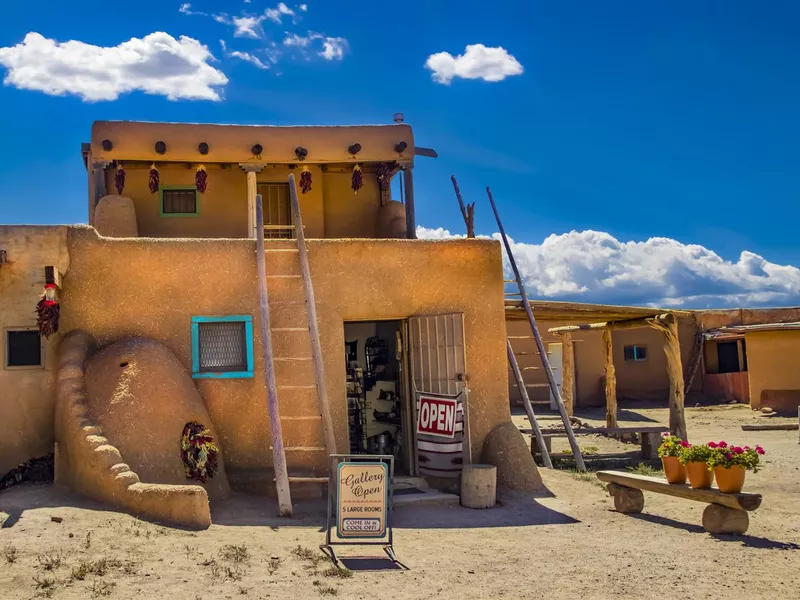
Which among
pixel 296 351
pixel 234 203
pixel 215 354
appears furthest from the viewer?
pixel 234 203

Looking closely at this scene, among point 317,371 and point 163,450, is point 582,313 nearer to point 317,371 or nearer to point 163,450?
point 317,371

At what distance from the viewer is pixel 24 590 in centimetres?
628

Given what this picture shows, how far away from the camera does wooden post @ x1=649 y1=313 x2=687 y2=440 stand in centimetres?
1538

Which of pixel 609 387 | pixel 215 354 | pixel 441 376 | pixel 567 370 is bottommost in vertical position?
pixel 609 387

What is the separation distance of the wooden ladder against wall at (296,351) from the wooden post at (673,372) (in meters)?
7.44

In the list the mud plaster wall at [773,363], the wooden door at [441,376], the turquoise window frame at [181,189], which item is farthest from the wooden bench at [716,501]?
the mud plaster wall at [773,363]

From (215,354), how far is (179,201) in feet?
A: 16.6

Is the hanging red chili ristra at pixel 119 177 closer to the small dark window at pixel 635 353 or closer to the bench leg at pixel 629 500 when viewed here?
the bench leg at pixel 629 500

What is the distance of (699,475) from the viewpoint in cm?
895

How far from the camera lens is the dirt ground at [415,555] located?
6801 millimetres

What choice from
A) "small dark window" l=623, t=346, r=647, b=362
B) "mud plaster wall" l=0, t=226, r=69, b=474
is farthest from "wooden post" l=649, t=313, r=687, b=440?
"small dark window" l=623, t=346, r=647, b=362

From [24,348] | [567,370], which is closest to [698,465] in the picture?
[24,348]

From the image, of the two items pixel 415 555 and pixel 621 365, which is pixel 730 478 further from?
pixel 621 365

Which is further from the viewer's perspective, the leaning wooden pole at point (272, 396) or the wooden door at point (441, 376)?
the wooden door at point (441, 376)
